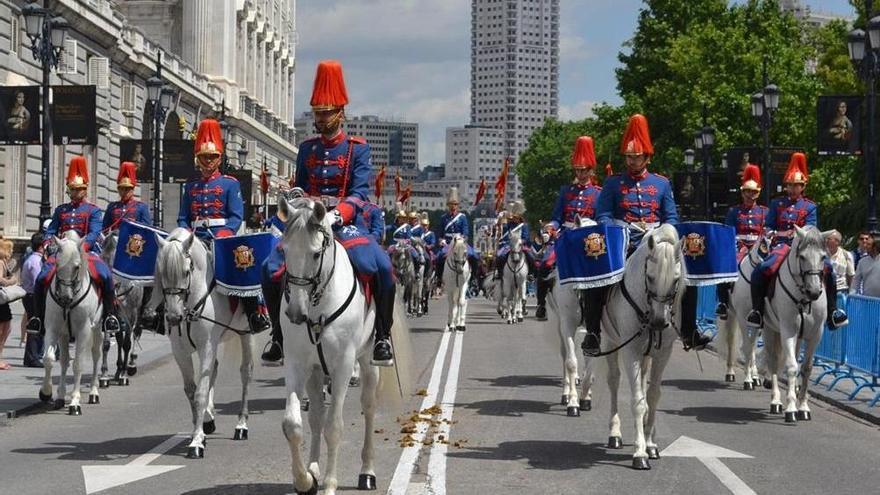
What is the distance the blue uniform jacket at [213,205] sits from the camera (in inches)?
557

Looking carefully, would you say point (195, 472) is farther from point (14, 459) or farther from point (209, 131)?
point (209, 131)

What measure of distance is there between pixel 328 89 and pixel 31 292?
44.8ft

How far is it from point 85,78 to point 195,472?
43.5 metres

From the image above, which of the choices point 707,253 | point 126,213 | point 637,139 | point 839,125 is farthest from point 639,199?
point 839,125

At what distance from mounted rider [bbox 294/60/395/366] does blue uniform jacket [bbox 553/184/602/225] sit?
6.09 metres

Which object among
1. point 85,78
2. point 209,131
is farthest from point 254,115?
point 209,131

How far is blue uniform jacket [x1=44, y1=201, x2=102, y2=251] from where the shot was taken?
16766mm

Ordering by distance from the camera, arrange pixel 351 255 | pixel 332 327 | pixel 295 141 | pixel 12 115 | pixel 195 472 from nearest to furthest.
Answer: pixel 332 327 → pixel 351 255 → pixel 195 472 → pixel 12 115 → pixel 295 141

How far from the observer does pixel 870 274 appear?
74.7 ft

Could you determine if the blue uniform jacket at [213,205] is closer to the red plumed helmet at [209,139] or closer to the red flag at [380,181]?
the red plumed helmet at [209,139]

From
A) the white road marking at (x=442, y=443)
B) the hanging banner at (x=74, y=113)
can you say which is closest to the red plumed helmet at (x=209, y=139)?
the white road marking at (x=442, y=443)

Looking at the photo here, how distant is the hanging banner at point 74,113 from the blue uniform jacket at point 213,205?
1972 centimetres

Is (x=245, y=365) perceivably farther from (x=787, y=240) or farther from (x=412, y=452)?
(x=787, y=240)

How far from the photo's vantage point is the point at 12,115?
30.2m
